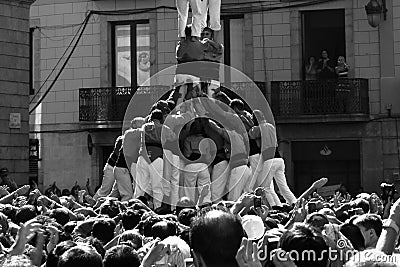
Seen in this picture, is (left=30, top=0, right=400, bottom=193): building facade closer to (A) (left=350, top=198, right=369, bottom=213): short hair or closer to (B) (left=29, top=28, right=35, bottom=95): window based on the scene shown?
(B) (left=29, top=28, right=35, bottom=95): window

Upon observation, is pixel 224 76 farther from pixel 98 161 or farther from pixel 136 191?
pixel 136 191

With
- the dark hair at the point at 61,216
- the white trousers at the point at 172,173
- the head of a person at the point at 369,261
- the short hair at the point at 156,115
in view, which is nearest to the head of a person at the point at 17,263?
the head of a person at the point at 369,261

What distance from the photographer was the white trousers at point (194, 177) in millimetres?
15881

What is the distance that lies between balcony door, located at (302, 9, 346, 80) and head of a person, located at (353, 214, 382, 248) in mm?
22593

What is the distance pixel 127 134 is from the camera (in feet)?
55.5

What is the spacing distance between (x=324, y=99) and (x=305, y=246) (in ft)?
77.1

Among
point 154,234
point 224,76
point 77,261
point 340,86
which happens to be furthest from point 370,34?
point 77,261

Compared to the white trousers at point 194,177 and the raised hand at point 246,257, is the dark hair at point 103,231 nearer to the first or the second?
the raised hand at point 246,257

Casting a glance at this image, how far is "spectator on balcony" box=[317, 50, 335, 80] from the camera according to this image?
28.7 m

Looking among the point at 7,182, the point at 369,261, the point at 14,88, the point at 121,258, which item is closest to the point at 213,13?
the point at 7,182

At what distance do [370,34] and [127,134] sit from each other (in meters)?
13.2

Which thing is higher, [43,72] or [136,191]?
[43,72]

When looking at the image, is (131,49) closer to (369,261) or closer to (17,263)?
(17,263)

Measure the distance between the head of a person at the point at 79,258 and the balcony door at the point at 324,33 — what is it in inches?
958
